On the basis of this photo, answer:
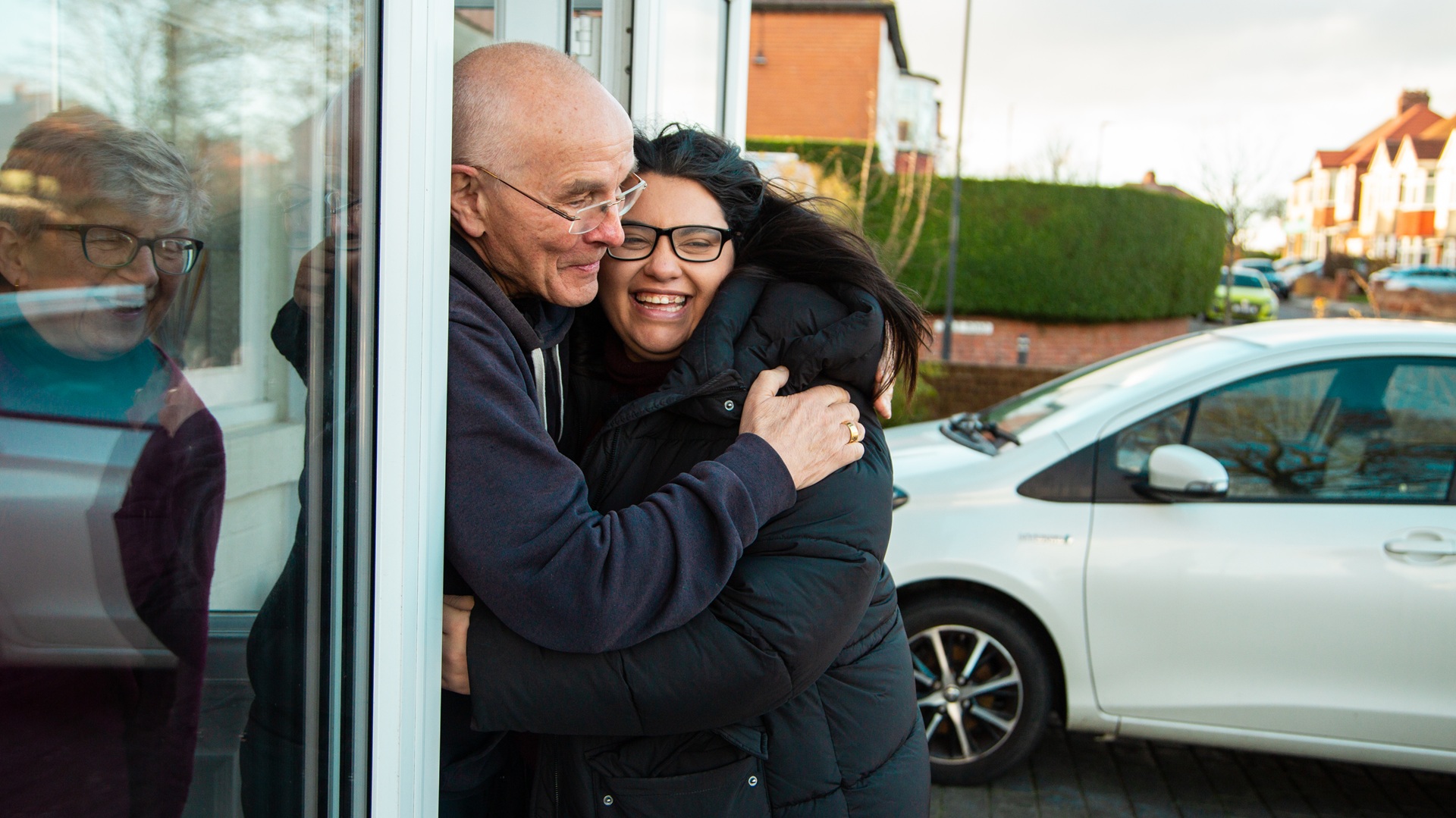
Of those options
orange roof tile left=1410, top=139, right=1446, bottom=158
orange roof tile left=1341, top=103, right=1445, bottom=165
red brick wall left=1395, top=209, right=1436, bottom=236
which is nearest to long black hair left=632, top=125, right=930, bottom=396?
red brick wall left=1395, top=209, right=1436, bottom=236

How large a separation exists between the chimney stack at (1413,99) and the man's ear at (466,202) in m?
83.6

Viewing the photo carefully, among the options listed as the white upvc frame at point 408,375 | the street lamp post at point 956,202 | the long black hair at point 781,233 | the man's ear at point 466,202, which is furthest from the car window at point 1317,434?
the street lamp post at point 956,202

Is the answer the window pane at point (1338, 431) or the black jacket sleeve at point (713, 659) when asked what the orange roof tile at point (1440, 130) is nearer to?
the window pane at point (1338, 431)

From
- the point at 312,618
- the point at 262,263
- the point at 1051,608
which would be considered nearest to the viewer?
the point at 262,263

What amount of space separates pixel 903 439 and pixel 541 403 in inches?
116

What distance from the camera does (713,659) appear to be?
136 cm

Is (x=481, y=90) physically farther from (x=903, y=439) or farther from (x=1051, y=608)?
A: (x=903, y=439)

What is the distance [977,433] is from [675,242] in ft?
8.78

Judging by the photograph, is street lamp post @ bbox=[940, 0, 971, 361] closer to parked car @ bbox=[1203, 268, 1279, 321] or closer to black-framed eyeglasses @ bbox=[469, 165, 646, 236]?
parked car @ bbox=[1203, 268, 1279, 321]

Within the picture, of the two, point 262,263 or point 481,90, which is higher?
point 481,90

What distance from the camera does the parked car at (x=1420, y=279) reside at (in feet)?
103

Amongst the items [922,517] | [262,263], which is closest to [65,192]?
[262,263]

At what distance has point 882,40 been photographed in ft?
86.8

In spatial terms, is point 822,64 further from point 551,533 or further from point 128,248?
point 128,248
